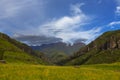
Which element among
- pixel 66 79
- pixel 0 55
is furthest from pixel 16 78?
pixel 0 55

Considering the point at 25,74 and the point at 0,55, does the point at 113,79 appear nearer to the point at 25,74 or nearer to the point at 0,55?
the point at 25,74

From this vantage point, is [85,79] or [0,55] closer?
[85,79]

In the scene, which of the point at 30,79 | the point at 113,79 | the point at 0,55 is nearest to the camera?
the point at 30,79

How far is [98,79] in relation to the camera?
23.6 metres

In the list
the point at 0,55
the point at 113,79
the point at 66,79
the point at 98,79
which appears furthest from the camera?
the point at 0,55

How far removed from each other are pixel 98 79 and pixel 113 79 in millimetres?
2334

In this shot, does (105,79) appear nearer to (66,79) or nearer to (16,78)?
(66,79)

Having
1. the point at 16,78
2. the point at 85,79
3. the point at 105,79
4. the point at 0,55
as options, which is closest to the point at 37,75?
the point at 16,78

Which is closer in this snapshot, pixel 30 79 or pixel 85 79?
pixel 30 79

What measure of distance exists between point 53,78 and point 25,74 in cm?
273

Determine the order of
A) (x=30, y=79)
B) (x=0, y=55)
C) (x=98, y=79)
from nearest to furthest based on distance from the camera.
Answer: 1. (x=30, y=79)
2. (x=98, y=79)
3. (x=0, y=55)

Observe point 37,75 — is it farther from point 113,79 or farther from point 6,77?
point 113,79

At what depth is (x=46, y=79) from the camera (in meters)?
21.2

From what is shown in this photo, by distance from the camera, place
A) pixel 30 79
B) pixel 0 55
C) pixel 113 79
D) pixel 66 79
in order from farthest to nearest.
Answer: pixel 0 55
pixel 113 79
pixel 66 79
pixel 30 79
